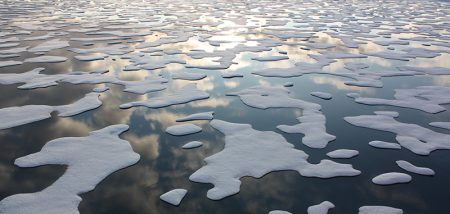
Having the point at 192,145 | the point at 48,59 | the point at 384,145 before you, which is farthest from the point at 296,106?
the point at 48,59

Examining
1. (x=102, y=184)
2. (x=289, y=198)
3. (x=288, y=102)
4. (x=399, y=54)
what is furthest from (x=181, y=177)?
(x=399, y=54)

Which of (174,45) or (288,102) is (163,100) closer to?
(288,102)

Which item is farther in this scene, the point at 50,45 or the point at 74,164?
the point at 50,45

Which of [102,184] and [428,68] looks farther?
[428,68]

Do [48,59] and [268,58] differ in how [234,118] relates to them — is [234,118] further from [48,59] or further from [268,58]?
[48,59]

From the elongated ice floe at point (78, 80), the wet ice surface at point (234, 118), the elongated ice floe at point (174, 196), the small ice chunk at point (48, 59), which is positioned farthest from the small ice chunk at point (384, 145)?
the small ice chunk at point (48, 59)

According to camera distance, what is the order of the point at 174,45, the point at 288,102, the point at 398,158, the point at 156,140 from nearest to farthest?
1. the point at 398,158
2. the point at 156,140
3. the point at 288,102
4. the point at 174,45

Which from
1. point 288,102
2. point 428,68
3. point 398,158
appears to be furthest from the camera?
point 428,68
